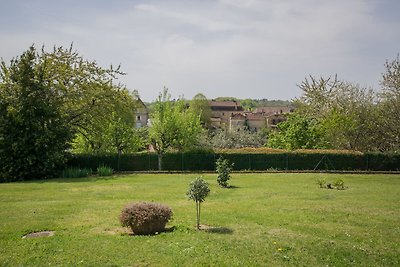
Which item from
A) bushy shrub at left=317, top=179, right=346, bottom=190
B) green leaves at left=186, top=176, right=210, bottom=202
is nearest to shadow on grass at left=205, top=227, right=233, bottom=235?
green leaves at left=186, top=176, right=210, bottom=202

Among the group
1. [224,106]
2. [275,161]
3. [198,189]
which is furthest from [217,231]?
[224,106]

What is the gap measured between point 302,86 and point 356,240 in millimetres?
48304

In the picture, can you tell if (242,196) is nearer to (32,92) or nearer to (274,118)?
(32,92)

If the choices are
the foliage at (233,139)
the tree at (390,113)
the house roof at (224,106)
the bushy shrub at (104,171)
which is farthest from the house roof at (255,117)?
the bushy shrub at (104,171)

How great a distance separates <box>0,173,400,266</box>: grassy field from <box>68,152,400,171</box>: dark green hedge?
57.4 feet

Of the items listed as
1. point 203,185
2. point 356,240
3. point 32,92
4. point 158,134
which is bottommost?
point 356,240

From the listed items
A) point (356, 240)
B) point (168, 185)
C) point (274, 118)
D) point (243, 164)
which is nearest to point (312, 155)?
point (243, 164)

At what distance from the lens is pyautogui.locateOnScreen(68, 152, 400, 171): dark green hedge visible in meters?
38.7

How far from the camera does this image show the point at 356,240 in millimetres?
11633

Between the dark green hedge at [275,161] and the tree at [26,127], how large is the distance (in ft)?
28.6

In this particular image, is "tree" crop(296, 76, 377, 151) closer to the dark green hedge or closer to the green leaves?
the dark green hedge

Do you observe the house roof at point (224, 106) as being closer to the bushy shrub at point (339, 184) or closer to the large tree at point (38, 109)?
the large tree at point (38, 109)

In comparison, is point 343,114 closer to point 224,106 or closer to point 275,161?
point 275,161

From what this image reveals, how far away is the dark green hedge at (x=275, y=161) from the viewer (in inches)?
1522
